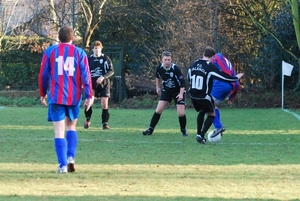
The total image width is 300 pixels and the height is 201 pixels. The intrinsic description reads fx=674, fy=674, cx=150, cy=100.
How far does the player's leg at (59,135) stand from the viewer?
7.92 meters

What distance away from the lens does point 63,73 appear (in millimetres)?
8055

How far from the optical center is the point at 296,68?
2453 centimetres

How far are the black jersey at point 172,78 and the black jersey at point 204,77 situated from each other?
1432 mm

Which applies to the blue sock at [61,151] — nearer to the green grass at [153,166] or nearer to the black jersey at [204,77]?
the green grass at [153,166]

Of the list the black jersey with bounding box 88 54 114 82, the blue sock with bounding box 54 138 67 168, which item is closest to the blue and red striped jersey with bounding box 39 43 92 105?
the blue sock with bounding box 54 138 67 168

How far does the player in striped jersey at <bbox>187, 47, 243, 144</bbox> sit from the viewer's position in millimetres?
11188

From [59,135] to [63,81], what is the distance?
646 millimetres

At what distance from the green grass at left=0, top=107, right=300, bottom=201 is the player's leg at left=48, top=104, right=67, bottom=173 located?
209 millimetres

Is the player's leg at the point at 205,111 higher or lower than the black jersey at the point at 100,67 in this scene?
lower

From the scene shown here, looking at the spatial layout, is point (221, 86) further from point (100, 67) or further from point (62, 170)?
point (62, 170)

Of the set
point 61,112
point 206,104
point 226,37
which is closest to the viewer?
point 61,112

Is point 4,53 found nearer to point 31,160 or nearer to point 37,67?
point 37,67

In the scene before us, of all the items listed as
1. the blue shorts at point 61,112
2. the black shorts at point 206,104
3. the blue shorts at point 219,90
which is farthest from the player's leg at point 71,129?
the blue shorts at point 219,90

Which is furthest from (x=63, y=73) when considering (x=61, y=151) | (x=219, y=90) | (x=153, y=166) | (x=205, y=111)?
(x=219, y=90)
